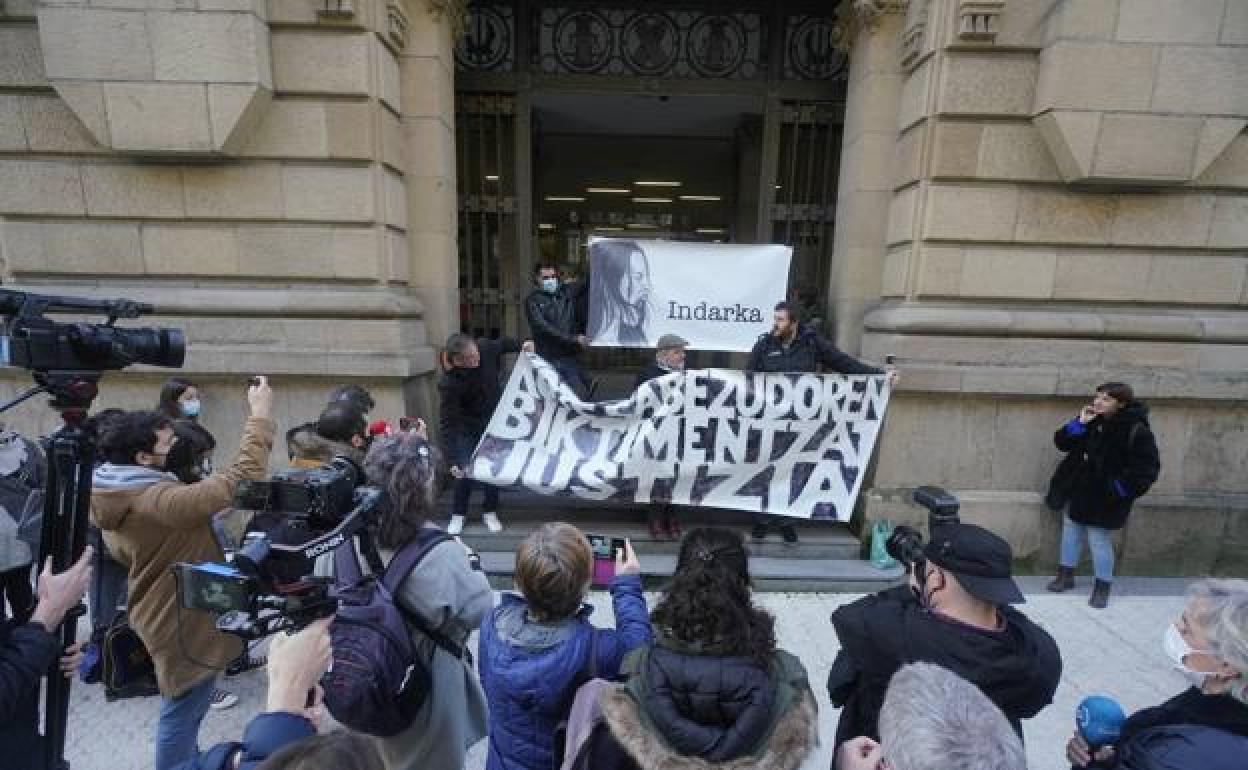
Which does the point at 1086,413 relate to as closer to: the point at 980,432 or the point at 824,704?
the point at 980,432

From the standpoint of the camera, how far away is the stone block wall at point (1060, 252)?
472cm

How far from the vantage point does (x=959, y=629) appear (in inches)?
72.9

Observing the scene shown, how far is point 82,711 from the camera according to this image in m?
3.40

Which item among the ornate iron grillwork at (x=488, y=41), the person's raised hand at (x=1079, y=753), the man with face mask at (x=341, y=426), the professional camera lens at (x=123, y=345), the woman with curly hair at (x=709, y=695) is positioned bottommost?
the person's raised hand at (x=1079, y=753)

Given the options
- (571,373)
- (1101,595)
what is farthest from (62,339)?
(1101,595)

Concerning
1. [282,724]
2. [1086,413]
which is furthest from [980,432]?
[282,724]

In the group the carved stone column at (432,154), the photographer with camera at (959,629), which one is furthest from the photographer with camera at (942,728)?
the carved stone column at (432,154)

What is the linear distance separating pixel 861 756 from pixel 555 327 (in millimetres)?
4316

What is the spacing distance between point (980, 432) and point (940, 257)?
1616 mm

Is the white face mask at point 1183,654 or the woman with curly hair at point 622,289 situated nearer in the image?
the white face mask at point 1183,654

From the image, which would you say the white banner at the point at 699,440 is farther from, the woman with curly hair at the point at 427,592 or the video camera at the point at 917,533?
the woman with curly hair at the point at 427,592

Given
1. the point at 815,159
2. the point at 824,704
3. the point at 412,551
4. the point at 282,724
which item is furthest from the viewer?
the point at 815,159

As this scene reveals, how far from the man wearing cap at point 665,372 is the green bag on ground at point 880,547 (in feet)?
5.63

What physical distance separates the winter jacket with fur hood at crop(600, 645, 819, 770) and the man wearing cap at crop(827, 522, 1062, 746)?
0.50 meters
